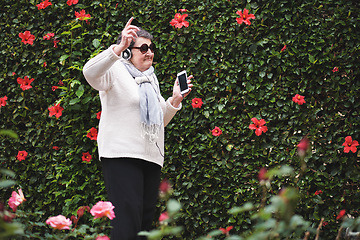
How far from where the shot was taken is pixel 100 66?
8.24 ft

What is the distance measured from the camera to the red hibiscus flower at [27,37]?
12.8ft

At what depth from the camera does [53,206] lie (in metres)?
3.76

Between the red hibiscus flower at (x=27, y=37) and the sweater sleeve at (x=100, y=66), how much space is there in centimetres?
157

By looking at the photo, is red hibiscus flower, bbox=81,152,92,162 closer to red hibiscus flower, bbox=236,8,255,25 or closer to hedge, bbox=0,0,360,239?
hedge, bbox=0,0,360,239

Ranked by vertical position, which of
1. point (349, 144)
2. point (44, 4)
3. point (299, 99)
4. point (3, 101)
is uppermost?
point (44, 4)

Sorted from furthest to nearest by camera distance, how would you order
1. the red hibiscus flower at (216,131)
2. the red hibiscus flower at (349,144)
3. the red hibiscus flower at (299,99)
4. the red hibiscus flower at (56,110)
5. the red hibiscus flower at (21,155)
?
the red hibiscus flower at (21,155), the red hibiscus flower at (56,110), the red hibiscus flower at (216,131), the red hibiscus flower at (299,99), the red hibiscus flower at (349,144)

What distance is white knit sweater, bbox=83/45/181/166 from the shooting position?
263 centimetres

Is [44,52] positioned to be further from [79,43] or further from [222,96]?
[222,96]

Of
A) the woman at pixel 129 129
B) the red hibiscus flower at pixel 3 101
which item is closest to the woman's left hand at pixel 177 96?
the woman at pixel 129 129

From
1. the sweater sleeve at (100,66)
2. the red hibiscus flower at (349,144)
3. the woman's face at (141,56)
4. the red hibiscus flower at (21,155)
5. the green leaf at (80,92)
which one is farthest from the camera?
the red hibiscus flower at (21,155)

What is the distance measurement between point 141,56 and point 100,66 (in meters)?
0.37

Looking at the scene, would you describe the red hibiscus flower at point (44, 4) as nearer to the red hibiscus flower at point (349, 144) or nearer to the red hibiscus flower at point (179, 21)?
the red hibiscus flower at point (179, 21)

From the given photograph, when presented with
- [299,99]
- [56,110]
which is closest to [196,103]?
[299,99]

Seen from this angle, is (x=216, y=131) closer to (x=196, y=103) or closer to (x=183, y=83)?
(x=196, y=103)
